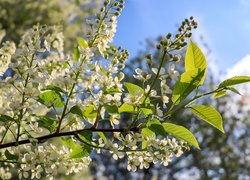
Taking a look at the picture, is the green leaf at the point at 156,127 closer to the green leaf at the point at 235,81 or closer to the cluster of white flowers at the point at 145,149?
the cluster of white flowers at the point at 145,149

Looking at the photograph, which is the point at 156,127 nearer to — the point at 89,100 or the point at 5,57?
the point at 89,100

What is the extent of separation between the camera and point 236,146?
16016mm

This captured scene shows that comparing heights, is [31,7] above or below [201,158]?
above

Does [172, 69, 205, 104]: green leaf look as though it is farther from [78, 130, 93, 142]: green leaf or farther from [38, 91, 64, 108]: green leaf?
[38, 91, 64, 108]: green leaf

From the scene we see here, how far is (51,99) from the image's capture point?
4.56 ft

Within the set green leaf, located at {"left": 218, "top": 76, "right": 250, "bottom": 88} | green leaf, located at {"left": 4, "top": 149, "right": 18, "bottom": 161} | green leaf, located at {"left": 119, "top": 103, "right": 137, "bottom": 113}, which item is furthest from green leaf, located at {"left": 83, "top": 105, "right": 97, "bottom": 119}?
green leaf, located at {"left": 218, "top": 76, "right": 250, "bottom": 88}

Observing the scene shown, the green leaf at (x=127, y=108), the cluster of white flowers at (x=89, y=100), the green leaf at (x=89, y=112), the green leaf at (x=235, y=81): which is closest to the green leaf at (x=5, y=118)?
the cluster of white flowers at (x=89, y=100)

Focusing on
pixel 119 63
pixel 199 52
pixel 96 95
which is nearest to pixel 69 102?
pixel 96 95

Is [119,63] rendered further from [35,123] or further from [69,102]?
[35,123]

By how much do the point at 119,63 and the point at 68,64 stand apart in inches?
7.7

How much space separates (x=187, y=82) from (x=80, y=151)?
470 mm

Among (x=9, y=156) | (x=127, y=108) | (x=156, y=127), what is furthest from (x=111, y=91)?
→ (x=9, y=156)

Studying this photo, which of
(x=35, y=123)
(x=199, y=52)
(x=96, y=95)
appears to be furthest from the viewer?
(x=35, y=123)

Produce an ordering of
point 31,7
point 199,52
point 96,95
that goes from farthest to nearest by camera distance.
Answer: point 31,7
point 96,95
point 199,52
